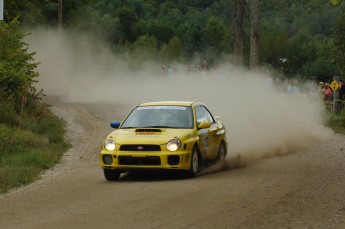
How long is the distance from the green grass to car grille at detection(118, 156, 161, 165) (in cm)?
223

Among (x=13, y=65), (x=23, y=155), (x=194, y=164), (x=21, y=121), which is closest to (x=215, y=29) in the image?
(x=13, y=65)

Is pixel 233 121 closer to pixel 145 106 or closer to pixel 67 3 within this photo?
pixel 145 106

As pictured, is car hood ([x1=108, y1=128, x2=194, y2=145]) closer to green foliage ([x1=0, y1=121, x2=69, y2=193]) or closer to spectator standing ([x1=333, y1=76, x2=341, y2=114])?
green foliage ([x1=0, y1=121, x2=69, y2=193])

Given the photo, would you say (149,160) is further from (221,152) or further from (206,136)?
(221,152)

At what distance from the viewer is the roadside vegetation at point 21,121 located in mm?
19469

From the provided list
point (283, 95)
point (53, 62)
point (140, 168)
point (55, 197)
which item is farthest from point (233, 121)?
point (53, 62)

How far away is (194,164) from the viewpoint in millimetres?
15672

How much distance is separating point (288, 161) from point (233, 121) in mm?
7721

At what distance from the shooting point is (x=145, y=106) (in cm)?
1702

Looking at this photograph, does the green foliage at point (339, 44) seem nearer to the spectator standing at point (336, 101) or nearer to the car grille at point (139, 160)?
the spectator standing at point (336, 101)

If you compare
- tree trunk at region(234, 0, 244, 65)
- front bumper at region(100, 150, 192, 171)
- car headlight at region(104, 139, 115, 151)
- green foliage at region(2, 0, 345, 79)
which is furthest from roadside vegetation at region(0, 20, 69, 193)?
green foliage at region(2, 0, 345, 79)

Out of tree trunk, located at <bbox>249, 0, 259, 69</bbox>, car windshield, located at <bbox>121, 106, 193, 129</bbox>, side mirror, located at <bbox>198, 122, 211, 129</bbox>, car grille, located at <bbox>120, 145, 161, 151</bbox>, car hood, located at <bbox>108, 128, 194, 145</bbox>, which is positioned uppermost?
tree trunk, located at <bbox>249, 0, 259, 69</bbox>

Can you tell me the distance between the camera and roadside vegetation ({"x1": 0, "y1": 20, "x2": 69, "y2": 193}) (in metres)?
19.5

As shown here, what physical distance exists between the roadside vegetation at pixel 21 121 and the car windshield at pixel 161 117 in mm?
2926
